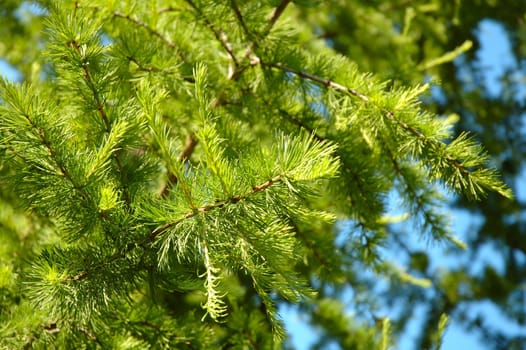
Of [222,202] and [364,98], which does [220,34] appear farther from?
[222,202]

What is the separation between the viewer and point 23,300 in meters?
1.30

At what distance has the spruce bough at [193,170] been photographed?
882 millimetres

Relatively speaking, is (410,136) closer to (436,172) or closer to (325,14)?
(436,172)

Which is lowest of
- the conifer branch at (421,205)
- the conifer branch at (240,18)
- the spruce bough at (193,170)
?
the conifer branch at (421,205)

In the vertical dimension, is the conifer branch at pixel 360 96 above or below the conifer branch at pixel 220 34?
below

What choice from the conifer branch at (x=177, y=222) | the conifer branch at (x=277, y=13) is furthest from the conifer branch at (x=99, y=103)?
the conifer branch at (x=277, y=13)

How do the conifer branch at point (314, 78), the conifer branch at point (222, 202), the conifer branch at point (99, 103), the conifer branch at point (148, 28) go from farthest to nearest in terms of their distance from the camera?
the conifer branch at point (148, 28) < the conifer branch at point (314, 78) < the conifer branch at point (99, 103) < the conifer branch at point (222, 202)

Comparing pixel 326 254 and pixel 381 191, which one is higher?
pixel 381 191

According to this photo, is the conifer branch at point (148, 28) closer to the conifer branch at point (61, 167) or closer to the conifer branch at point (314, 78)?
the conifer branch at point (314, 78)

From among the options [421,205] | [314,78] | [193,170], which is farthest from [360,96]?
[193,170]

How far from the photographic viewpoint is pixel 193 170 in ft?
3.21

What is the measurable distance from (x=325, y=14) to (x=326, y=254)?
2344 mm

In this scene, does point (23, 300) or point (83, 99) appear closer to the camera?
point (83, 99)

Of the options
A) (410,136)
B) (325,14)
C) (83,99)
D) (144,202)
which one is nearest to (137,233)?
(144,202)
